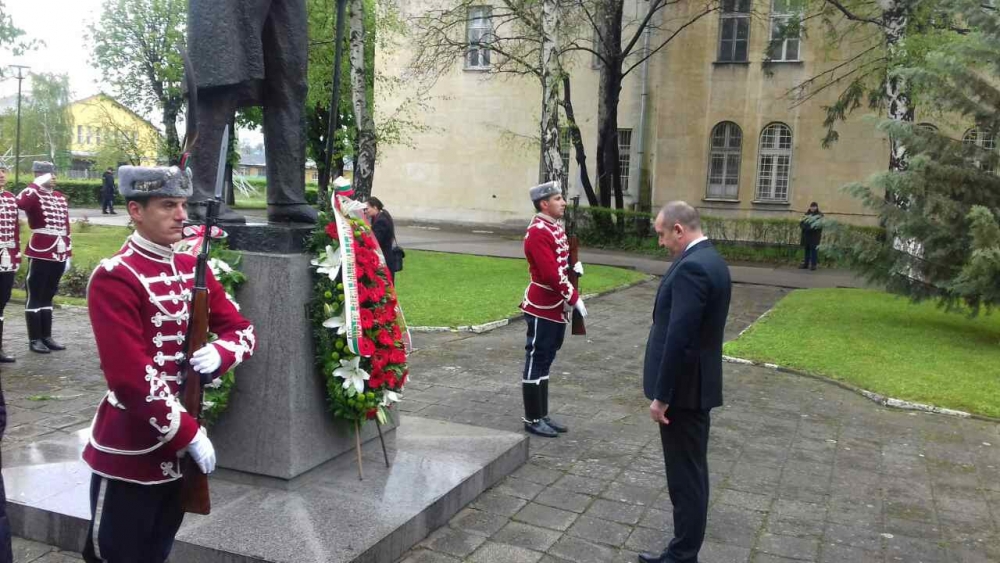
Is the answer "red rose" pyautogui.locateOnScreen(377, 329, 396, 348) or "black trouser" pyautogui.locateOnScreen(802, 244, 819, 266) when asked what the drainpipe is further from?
"red rose" pyautogui.locateOnScreen(377, 329, 396, 348)

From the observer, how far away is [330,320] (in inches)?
191

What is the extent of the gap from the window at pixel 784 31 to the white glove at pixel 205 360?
2305 centimetres

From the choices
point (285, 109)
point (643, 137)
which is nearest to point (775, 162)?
point (643, 137)

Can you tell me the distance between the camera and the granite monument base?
13.1ft

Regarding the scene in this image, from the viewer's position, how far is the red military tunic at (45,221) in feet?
29.1

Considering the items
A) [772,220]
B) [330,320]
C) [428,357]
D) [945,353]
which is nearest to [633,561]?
[330,320]

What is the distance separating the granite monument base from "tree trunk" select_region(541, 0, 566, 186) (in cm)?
1246

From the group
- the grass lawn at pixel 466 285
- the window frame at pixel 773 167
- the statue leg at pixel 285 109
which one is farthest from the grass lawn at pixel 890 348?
the window frame at pixel 773 167

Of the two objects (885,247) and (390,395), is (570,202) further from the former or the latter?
(390,395)

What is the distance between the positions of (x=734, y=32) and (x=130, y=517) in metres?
27.4

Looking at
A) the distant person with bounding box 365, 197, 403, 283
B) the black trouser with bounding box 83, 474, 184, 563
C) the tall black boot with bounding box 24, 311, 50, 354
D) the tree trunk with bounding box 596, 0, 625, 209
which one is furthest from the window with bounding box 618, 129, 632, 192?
the black trouser with bounding box 83, 474, 184, 563

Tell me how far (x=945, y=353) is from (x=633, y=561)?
321 inches

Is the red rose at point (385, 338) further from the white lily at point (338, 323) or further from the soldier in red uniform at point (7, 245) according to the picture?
the soldier in red uniform at point (7, 245)

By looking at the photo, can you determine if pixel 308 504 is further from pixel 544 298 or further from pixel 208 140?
pixel 544 298
